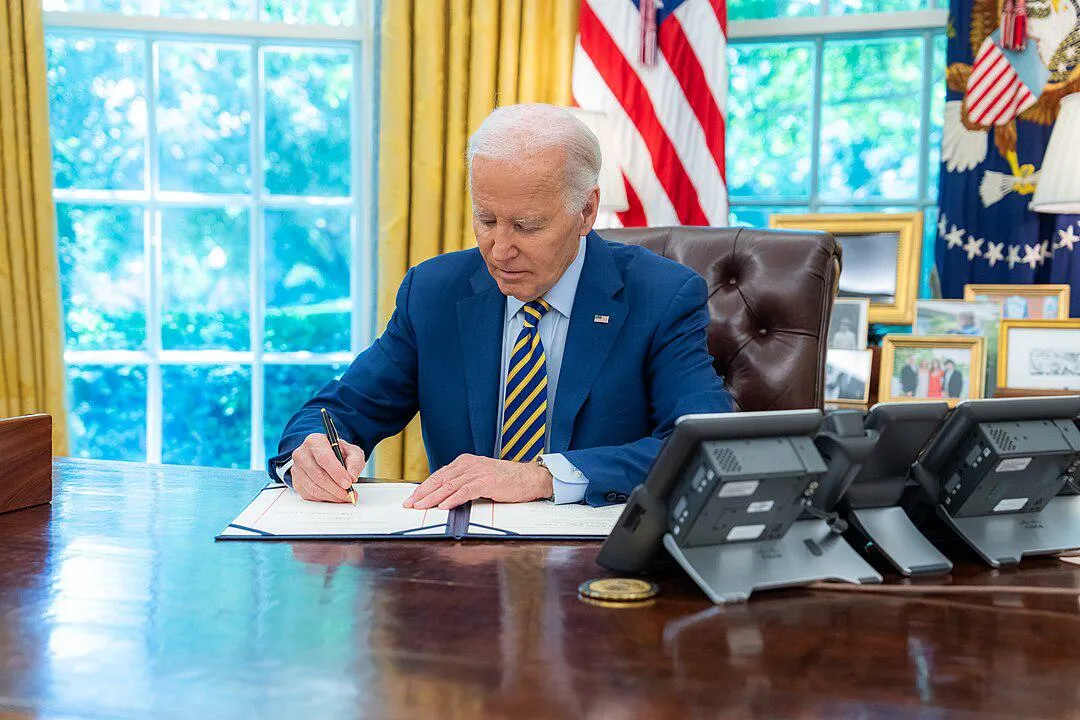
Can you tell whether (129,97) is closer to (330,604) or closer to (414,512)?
(414,512)

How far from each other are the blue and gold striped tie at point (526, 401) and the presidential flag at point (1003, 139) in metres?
1.80

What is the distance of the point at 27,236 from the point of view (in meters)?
3.26

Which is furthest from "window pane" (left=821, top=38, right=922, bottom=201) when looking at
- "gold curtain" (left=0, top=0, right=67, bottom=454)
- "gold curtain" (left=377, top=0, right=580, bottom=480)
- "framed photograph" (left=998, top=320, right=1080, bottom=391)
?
"gold curtain" (left=0, top=0, right=67, bottom=454)

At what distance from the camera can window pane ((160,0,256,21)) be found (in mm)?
3512

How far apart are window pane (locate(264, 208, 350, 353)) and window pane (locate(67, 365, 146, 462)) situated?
52cm

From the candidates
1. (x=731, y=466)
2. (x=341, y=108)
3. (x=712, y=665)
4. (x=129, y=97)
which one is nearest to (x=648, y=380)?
(x=731, y=466)

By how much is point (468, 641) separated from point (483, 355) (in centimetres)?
96

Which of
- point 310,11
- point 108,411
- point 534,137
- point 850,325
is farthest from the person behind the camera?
point 108,411

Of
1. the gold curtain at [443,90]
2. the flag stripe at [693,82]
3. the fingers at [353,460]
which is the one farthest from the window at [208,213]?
the fingers at [353,460]

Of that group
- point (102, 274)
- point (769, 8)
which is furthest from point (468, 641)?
point (102, 274)

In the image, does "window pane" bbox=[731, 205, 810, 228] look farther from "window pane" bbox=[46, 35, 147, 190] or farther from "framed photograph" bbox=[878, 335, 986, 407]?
"window pane" bbox=[46, 35, 147, 190]

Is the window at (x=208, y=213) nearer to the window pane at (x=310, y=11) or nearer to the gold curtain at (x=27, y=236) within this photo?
the window pane at (x=310, y=11)

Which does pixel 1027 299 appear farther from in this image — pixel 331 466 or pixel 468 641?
pixel 468 641

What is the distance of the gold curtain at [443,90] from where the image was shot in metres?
3.28
